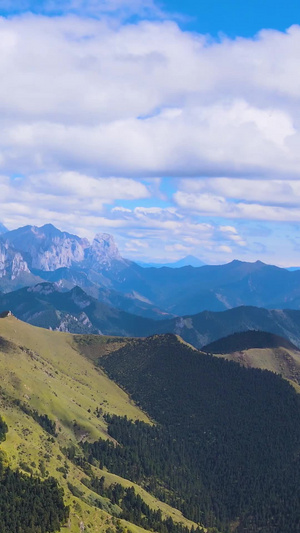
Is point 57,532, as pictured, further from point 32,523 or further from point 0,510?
point 0,510

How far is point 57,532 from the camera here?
19788 centimetres

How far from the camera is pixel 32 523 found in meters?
194

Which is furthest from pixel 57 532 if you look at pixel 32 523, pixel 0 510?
pixel 0 510

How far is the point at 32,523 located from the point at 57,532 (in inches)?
421

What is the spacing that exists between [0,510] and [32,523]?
13.8 metres

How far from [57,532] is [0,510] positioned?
2319 centimetres

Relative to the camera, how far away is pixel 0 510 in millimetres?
197875
